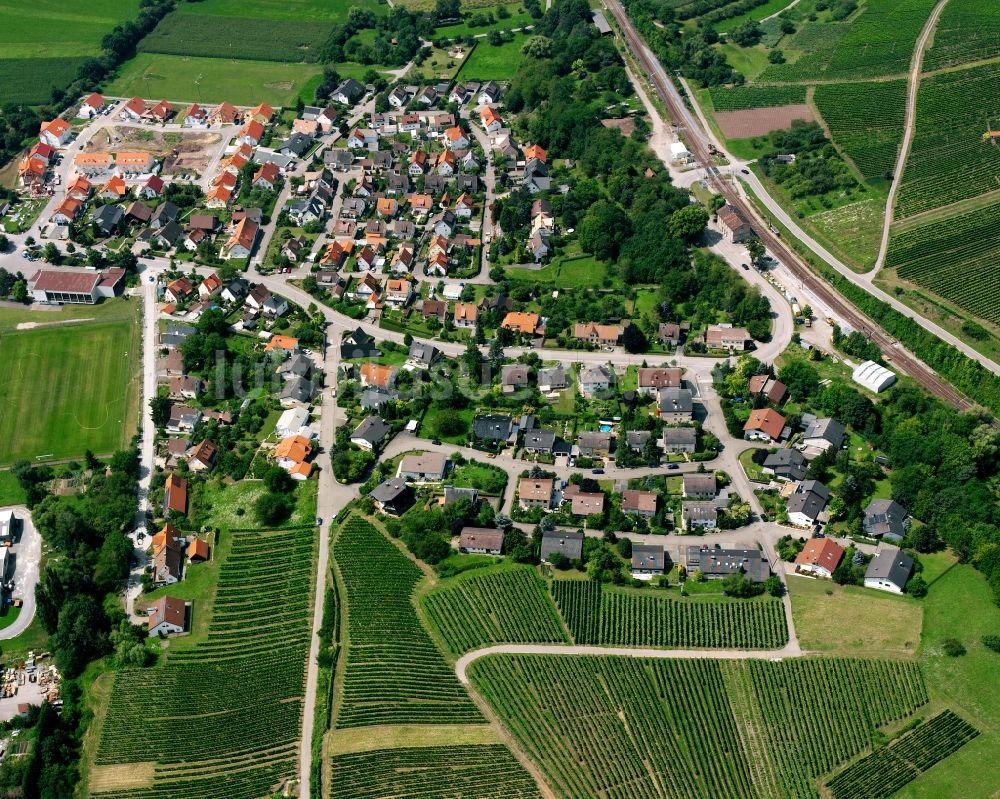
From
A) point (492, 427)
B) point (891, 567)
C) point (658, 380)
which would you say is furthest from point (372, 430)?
point (891, 567)

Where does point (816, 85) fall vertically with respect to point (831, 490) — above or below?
above

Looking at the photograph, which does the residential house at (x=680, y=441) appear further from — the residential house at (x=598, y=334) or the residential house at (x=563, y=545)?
the residential house at (x=598, y=334)

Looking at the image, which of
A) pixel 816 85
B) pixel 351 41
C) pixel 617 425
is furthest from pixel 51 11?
pixel 617 425

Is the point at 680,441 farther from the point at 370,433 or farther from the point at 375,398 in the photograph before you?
the point at 375,398

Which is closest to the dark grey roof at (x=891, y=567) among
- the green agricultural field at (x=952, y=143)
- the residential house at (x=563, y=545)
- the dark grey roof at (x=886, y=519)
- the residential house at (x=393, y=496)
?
the dark grey roof at (x=886, y=519)

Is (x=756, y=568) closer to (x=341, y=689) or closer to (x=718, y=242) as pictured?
(x=341, y=689)
